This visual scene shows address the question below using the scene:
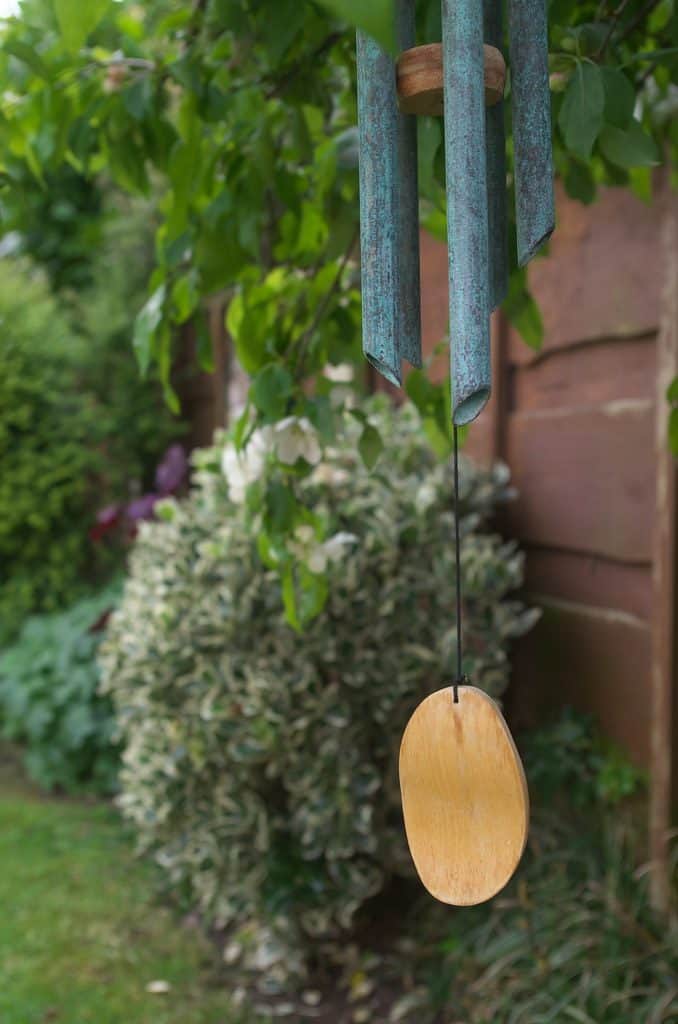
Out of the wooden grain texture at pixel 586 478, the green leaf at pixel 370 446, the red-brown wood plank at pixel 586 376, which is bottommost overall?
the wooden grain texture at pixel 586 478

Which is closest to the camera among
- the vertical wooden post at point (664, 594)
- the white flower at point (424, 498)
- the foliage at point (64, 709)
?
the vertical wooden post at point (664, 594)

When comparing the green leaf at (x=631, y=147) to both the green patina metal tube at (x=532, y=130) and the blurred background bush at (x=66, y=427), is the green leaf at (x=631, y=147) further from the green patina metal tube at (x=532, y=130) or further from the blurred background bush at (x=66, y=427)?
the blurred background bush at (x=66, y=427)

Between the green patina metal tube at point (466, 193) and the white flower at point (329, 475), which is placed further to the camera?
the white flower at point (329, 475)

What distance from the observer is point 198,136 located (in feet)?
5.10

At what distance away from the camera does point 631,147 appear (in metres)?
1.20

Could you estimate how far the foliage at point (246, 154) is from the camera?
1.47m

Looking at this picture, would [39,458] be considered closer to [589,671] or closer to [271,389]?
[589,671]

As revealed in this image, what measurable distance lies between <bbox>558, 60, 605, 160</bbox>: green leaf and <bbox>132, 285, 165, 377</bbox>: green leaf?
678mm

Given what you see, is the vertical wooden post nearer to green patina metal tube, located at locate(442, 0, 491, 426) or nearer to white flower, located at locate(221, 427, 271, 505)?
white flower, located at locate(221, 427, 271, 505)

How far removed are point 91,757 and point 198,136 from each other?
11.4ft

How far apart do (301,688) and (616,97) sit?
187 centimetres

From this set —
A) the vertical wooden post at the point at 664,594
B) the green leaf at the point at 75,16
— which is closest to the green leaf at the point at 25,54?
the green leaf at the point at 75,16

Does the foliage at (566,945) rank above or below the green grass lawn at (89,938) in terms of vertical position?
above

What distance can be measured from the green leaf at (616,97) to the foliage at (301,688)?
1.59 meters
